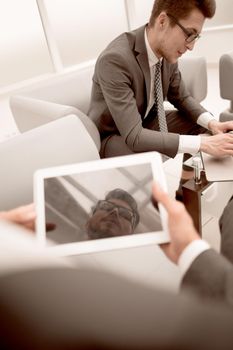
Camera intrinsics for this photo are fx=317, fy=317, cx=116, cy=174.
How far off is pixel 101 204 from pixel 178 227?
0.40 meters

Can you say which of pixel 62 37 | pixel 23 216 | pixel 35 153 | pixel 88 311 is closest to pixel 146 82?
pixel 35 153

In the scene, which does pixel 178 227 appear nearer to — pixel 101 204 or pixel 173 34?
pixel 101 204

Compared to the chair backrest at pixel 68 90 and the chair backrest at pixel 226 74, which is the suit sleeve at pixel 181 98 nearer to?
the chair backrest at pixel 226 74

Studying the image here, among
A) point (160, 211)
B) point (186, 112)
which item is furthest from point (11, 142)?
point (186, 112)

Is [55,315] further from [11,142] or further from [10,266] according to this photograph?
[11,142]

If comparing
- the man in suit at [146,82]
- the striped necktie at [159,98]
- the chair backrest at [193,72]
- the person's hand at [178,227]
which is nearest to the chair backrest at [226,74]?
the chair backrest at [193,72]

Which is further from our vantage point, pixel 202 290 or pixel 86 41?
pixel 86 41

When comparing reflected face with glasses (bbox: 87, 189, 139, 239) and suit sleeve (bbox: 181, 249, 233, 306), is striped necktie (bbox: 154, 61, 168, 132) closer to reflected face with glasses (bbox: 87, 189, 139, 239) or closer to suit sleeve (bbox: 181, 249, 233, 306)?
reflected face with glasses (bbox: 87, 189, 139, 239)

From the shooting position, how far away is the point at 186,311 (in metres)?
0.31

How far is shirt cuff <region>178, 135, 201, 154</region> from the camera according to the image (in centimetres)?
155

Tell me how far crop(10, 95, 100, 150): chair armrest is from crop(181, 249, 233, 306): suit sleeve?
108 centimetres

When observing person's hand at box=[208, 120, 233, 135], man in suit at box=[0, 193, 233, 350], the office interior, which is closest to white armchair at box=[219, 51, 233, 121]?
person's hand at box=[208, 120, 233, 135]

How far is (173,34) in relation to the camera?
1599 mm

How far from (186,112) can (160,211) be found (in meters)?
1.30
